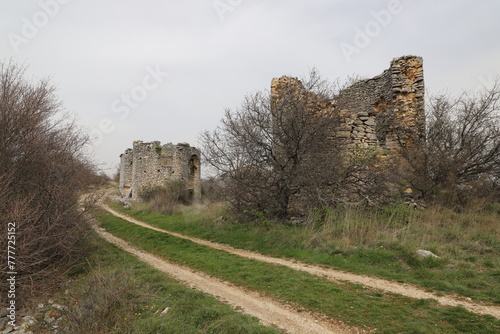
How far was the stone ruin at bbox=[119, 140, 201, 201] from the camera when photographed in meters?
23.8

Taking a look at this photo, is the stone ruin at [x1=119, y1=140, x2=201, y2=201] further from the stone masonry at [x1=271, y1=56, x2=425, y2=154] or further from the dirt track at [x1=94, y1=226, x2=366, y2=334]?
the dirt track at [x1=94, y1=226, x2=366, y2=334]

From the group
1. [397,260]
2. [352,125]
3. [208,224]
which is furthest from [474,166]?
[208,224]

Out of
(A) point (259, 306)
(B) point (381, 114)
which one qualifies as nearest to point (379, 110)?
(B) point (381, 114)

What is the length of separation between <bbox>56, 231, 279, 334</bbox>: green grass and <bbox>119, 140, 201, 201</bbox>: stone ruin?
58.1 feet

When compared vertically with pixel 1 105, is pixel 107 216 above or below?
below

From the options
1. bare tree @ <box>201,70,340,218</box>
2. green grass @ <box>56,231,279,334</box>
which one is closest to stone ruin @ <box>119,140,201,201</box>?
bare tree @ <box>201,70,340,218</box>

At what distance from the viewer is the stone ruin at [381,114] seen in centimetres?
1063

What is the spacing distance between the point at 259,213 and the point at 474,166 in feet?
25.3

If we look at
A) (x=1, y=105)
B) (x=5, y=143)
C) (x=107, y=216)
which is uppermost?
(x=1, y=105)

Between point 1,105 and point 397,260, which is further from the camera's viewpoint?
point 1,105

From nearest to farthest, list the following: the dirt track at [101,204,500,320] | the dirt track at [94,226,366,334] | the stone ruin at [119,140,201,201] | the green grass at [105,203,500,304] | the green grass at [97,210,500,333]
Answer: the green grass at [97,210,500,333] < the dirt track at [94,226,366,334] < the dirt track at [101,204,500,320] < the green grass at [105,203,500,304] < the stone ruin at [119,140,201,201]

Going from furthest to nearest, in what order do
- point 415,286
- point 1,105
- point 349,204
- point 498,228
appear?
point 349,204 → point 498,228 → point 1,105 → point 415,286

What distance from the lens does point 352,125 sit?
11656 millimetres

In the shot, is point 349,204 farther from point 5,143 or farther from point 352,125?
point 5,143
